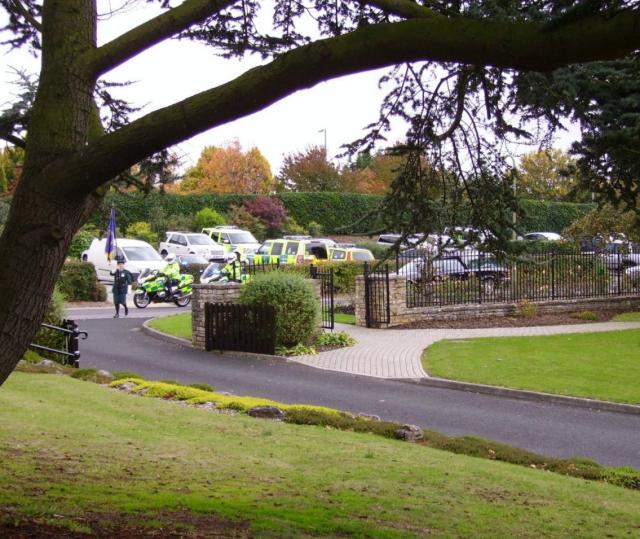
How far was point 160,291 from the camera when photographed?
1106 inches

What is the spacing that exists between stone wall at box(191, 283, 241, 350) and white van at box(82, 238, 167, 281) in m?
14.9

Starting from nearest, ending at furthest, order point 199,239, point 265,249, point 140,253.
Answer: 1. point 140,253
2. point 265,249
3. point 199,239

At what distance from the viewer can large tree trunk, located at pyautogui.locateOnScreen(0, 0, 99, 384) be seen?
4.38 m

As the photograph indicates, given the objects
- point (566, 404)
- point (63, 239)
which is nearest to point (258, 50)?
point (63, 239)

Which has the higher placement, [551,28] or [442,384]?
[551,28]

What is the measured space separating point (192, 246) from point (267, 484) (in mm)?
33042

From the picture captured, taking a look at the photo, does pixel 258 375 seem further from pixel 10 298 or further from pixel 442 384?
pixel 10 298

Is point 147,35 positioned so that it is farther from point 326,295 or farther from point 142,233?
point 142,233

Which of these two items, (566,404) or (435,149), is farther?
(566,404)

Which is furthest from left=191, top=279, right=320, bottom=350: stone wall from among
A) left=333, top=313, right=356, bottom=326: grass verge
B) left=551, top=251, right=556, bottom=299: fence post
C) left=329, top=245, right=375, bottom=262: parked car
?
left=329, top=245, right=375, bottom=262: parked car

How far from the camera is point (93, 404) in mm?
10164

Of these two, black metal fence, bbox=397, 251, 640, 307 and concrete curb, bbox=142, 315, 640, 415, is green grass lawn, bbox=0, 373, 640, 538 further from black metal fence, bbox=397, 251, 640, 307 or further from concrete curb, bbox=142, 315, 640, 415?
black metal fence, bbox=397, 251, 640, 307

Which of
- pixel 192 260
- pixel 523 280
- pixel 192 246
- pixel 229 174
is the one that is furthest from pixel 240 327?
pixel 229 174

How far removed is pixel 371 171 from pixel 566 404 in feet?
143
